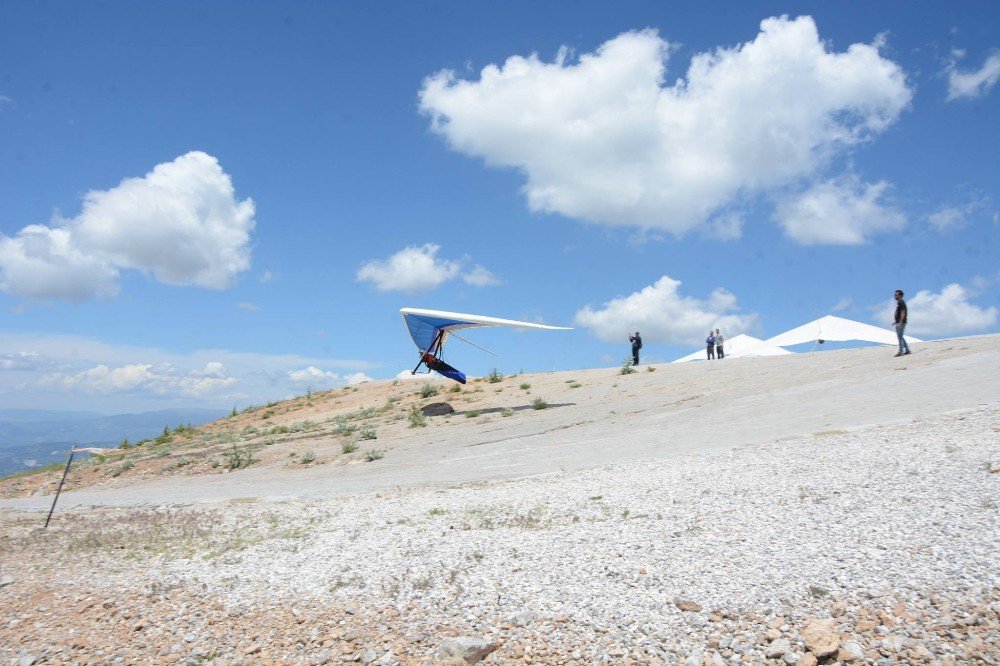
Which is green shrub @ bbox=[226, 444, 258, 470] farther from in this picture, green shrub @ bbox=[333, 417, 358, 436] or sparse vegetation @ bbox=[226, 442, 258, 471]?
green shrub @ bbox=[333, 417, 358, 436]

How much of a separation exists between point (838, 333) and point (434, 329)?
17.6 meters

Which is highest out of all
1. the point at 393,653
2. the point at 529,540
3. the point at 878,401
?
the point at 878,401

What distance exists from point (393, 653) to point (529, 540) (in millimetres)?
2668

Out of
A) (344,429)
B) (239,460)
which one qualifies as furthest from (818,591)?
(344,429)

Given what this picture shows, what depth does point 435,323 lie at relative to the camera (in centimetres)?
2758

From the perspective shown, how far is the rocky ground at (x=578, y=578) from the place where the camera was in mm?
5000

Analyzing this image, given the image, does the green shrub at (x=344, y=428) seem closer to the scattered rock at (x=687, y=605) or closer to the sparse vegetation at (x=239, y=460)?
the sparse vegetation at (x=239, y=460)

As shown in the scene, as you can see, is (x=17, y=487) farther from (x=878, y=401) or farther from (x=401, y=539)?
(x=878, y=401)

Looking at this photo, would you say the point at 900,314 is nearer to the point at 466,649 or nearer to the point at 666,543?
the point at 666,543

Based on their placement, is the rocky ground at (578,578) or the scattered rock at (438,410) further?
the scattered rock at (438,410)

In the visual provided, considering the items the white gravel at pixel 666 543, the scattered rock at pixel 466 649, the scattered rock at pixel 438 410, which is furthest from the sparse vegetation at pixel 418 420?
the scattered rock at pixel 466 649

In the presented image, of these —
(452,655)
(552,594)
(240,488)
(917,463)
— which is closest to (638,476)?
(917,463)

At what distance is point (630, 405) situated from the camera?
22.5 metres

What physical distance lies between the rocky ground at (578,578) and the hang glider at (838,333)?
18757mm
